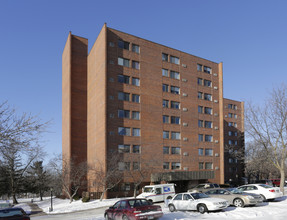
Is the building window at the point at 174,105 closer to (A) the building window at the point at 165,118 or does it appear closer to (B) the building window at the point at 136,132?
(A) the building window at the point at 165,118

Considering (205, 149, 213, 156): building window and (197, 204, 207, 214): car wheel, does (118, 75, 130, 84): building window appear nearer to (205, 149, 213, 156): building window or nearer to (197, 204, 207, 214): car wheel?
(205, 149, 213, 156): building window

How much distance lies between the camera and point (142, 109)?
44.2 metres

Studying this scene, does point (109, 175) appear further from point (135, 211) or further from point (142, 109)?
point (135, 211)

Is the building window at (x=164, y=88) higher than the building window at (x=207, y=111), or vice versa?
the building window at (x=164, y=88)

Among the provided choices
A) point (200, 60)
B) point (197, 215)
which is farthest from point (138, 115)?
point (197, 215)

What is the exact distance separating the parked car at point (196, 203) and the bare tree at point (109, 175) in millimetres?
18260

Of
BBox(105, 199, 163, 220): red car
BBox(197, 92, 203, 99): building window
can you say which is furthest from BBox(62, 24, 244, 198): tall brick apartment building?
BBox(105, 199, 163, 220): red car

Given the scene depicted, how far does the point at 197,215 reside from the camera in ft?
58.0

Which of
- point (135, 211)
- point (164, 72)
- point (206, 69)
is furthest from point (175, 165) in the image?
point (135, 211)

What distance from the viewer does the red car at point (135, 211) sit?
15.5 metres

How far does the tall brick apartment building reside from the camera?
4203cm

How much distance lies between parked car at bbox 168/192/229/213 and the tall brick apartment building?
2053cm

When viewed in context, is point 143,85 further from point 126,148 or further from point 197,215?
point 197,215

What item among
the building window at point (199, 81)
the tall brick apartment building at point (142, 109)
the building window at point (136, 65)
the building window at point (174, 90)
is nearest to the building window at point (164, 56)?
the tall brick apartment building at point (142, 109)
